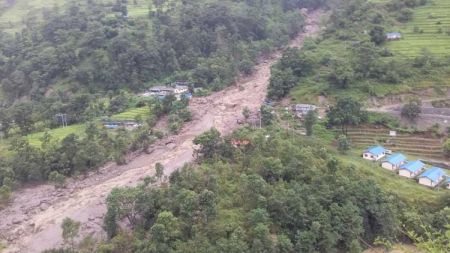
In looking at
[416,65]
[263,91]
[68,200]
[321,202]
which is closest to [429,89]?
[416,65]

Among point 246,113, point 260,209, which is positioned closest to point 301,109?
point 246,113

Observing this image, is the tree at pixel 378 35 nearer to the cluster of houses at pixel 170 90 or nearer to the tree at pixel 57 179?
the cluster of houses at pixel 170 90

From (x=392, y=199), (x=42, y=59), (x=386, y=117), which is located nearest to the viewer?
(x=392, y=199)

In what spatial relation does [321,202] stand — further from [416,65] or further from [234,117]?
[416,65]

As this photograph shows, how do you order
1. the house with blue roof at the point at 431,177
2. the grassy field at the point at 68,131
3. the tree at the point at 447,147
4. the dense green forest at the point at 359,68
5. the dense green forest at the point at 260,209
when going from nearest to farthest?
the dense green forest at the point at 260,209, the house with blue roof at the point at 431,177, the tree at the point at 447,147, the grassy field at the point at 68,131, the dense green forest at the point at 359,68

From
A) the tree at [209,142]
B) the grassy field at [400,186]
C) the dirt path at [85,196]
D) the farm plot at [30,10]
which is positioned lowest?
the dirt path at [85,196]

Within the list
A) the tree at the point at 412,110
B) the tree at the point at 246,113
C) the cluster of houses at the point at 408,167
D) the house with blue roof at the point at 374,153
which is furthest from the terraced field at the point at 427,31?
the tree at the point at 246,113

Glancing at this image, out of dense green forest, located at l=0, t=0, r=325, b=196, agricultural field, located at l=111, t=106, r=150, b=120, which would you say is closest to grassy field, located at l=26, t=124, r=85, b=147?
dense green forest, located at l=0, t=0, r=325, b=196

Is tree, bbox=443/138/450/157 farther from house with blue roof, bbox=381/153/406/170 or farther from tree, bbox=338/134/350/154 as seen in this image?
tree, bbox=338/134/350/154
